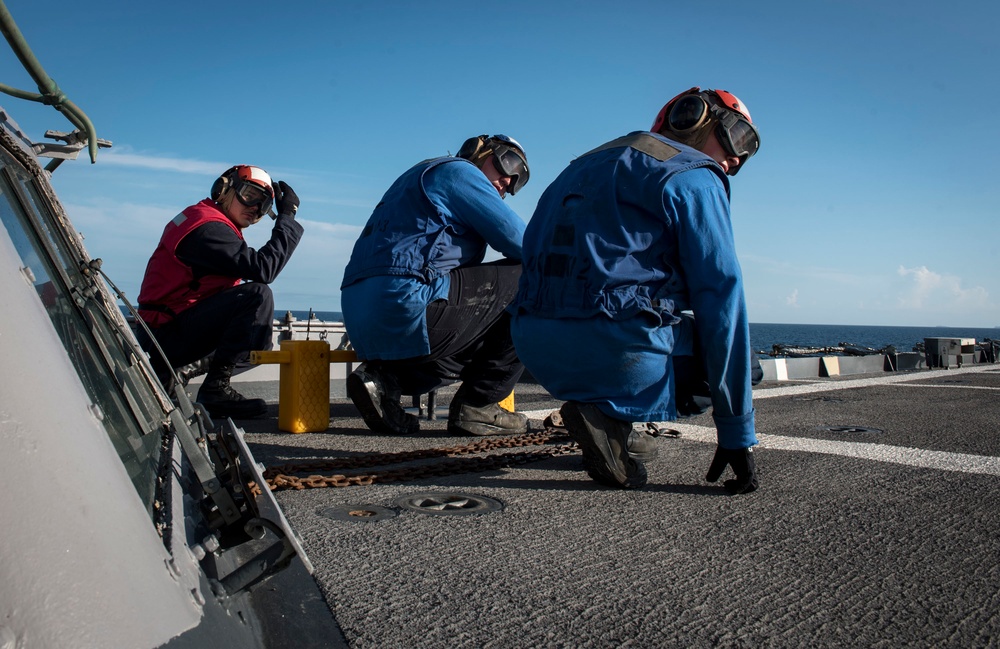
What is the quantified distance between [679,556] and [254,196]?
4072 millimetres

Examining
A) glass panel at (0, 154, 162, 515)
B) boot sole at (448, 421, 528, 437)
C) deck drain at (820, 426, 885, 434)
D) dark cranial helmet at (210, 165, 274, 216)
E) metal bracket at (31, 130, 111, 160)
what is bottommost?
deck drain at (820, 426, 885, 434)

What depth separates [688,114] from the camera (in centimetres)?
339

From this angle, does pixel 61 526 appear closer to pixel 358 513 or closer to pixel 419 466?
pixel 358 513

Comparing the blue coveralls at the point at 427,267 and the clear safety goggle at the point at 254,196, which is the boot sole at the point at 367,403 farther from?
the clear safety goggle at the point at 254,196

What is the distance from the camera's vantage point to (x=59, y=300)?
4.91 feet

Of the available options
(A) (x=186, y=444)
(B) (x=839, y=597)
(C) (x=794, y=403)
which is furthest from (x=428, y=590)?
(C) (x=794, y=403)

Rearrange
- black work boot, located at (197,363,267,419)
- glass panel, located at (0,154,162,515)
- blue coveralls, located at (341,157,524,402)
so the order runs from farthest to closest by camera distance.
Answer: black work boot, located at (197,363,267,419)
blue coveralls, located at (341,157,524,402)
glass panel, located at (0,154,162,515)

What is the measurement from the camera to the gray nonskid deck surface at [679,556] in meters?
1.57

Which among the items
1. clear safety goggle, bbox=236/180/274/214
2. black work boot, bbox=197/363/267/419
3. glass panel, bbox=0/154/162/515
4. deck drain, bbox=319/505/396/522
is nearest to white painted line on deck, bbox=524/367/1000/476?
deck drain, bbox=319/505/396/522

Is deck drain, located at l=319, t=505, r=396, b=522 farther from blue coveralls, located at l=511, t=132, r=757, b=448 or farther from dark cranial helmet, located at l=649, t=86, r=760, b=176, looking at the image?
dark cranial helmet, located at l=649, t=86, r=760, b=176

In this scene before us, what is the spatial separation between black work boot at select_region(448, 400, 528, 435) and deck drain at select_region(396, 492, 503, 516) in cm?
160

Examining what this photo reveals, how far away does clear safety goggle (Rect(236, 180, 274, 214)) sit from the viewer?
5.17 metres

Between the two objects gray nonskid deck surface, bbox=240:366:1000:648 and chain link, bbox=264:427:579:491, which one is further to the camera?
chain link, bbox=264:427:579:491

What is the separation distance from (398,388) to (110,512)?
3.67 meters
